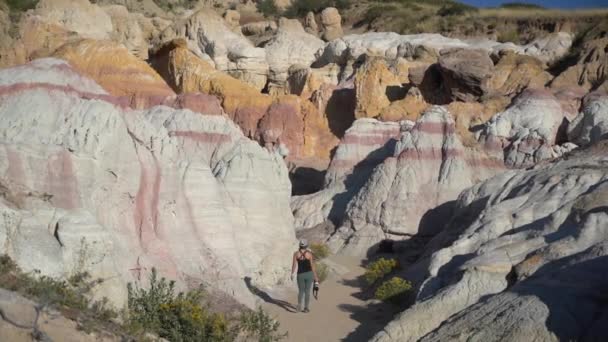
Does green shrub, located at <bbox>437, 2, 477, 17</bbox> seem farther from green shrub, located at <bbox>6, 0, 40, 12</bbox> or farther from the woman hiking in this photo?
the woman hiking

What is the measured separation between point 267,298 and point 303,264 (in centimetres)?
A: 129

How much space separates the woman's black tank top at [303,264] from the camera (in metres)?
13.5

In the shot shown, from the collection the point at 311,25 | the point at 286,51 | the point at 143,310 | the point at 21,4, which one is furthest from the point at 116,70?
the point at 311,25

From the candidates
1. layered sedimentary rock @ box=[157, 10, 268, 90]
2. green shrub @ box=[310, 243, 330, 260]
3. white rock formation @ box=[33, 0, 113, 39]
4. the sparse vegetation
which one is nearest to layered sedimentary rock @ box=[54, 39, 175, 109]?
white rock formation @ box=[33, 0, 113, 39]

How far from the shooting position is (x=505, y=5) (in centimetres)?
6975

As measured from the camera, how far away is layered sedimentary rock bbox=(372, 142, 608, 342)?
33.3ft

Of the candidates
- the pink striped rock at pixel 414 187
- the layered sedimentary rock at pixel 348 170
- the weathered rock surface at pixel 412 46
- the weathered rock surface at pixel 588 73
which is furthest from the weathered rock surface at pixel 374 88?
the pink striped rock at pixel 414 187

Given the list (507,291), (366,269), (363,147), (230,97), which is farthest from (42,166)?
(230,97)

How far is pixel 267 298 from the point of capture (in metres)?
14.5

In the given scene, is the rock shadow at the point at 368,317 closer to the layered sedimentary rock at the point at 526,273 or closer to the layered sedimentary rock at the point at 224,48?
the layered sedimentary rock at the point at 526,273

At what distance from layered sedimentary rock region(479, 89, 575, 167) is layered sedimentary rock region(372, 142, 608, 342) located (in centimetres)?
903

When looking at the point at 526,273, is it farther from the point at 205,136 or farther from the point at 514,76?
the point at 514,76

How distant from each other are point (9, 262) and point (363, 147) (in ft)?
60.5

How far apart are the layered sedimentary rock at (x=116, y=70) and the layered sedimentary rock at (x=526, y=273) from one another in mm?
14799
